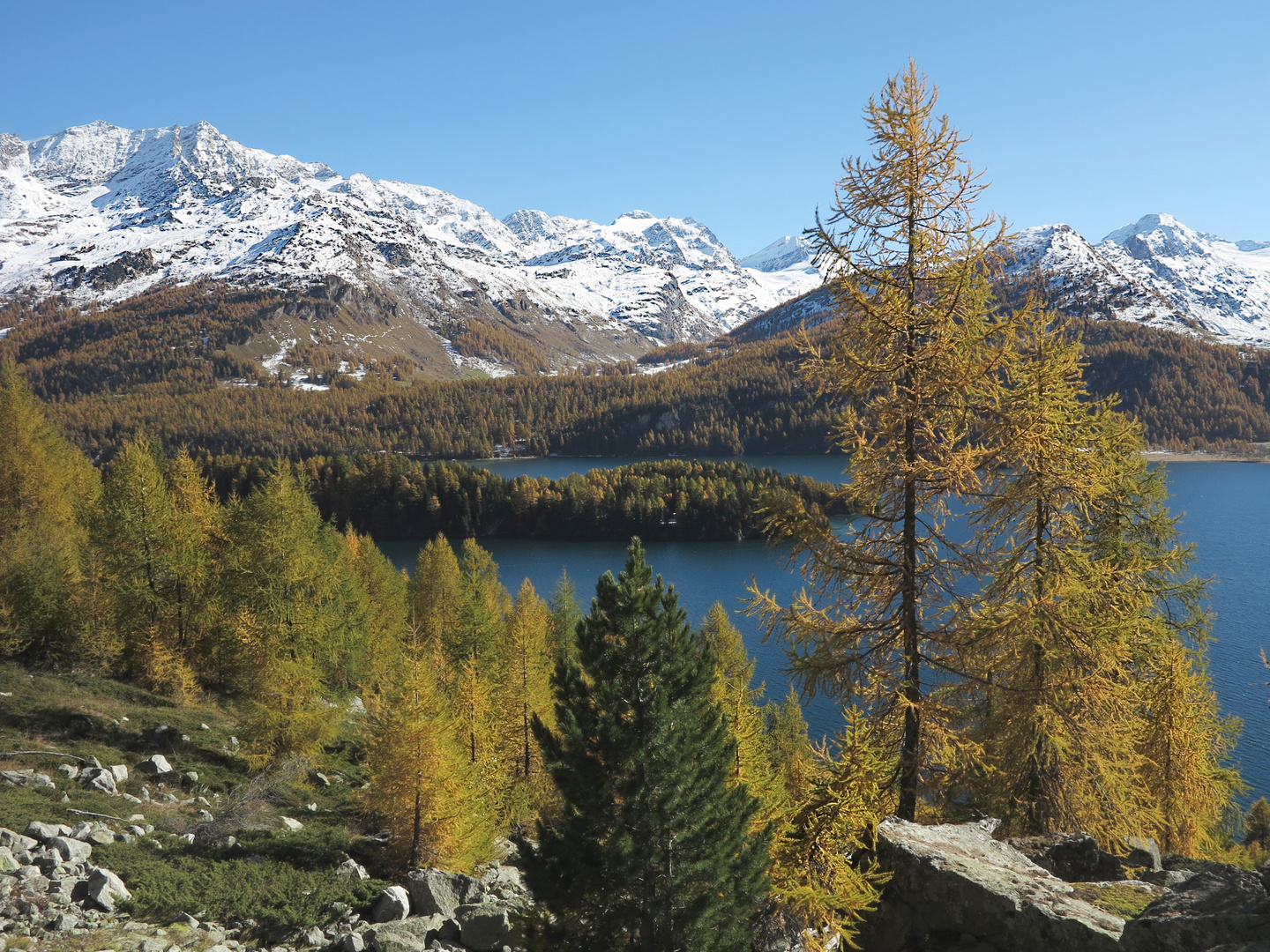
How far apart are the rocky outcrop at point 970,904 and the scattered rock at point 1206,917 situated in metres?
0.69

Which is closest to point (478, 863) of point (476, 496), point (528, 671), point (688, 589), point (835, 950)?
point (528, 671)

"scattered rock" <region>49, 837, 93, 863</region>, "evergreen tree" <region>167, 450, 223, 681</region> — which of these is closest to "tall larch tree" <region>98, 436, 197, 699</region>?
"evergreen tree" <region>167, 450, 223, 681</region>

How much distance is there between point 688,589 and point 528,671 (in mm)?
55051

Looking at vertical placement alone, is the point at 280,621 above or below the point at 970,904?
below

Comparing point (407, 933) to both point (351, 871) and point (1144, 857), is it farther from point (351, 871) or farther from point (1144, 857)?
point (1144, 857)

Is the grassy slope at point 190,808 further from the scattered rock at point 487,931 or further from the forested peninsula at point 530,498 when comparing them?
the forested peninsula at point 530,498

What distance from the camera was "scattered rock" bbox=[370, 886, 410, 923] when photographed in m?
14.8

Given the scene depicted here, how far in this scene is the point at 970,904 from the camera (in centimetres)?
927

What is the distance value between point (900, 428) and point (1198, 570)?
81.8 metres

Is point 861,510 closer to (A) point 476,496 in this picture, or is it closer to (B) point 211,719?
(B) point 211,719

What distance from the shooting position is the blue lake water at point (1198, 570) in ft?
147

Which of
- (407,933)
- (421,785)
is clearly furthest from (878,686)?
(421,785)

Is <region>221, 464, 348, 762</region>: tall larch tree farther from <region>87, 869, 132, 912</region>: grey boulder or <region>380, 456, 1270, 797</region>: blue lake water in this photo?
<region>380, 456, 1270, 797</region>: blue lake water

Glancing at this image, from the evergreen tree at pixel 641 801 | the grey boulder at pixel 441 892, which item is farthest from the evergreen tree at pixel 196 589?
the evergreen tree at pixel 641 801
